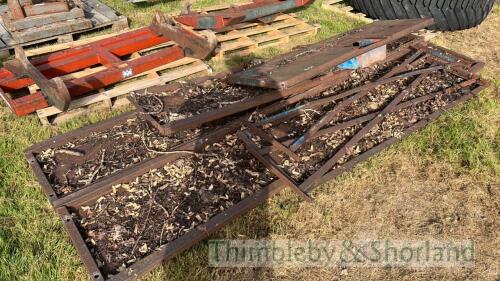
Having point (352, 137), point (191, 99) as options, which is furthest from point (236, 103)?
point (352, 137)

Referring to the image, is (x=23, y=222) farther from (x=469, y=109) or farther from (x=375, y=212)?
(x=469, y=109)

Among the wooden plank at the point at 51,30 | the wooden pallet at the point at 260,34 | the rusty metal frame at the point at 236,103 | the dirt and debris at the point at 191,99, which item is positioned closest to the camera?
the rusty metal frame at the point at 236,103

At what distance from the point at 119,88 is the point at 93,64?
0.57 m

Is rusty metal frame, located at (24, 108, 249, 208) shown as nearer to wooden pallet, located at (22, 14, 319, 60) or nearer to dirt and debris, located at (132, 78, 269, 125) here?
dirt and debris, located at (132, 78, 269, 125)

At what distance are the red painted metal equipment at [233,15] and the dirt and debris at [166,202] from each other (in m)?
1.97

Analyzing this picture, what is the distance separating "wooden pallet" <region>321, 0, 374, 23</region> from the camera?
6094mm

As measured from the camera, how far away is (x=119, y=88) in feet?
13.6

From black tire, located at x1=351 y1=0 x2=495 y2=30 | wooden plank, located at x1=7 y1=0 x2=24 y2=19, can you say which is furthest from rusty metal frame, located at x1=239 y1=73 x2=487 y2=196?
wooden plank, located at x1=7 y1=0 x2=24 y2=19

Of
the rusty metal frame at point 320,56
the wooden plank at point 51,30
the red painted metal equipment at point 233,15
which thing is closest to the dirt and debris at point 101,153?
the rusty metal frame at point 320,56

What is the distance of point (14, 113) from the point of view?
12.8 ft

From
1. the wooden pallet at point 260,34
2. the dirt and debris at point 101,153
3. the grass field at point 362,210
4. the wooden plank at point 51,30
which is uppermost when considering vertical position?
the wooden plank at point 51,30

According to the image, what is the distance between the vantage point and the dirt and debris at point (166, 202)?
264 cm

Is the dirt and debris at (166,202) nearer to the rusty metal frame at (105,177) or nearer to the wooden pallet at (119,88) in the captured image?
the rusty metal frame at (105,177)

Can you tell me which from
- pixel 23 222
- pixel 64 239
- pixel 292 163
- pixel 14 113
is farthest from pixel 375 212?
pixel 14 113
